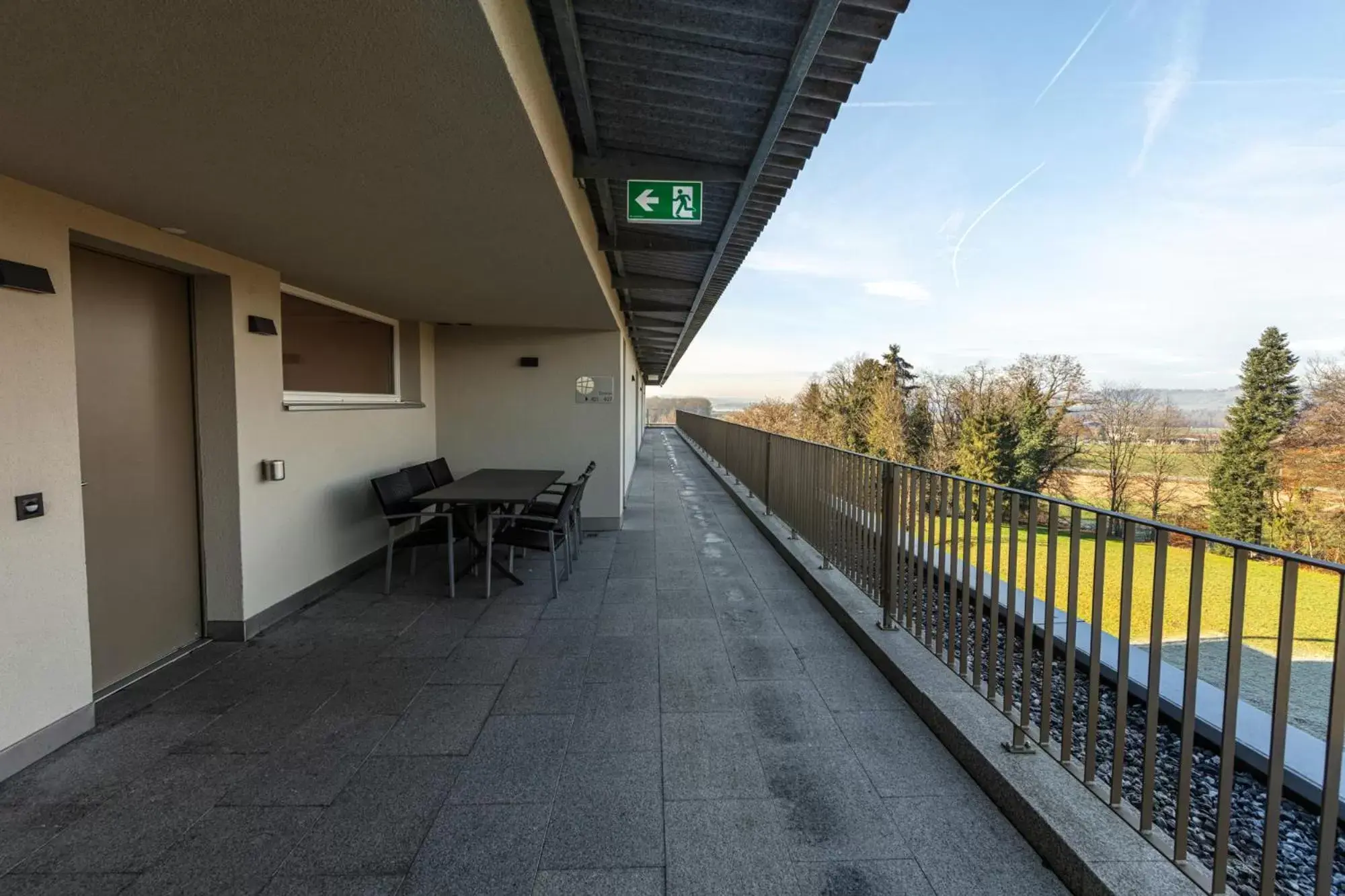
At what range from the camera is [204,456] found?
323cm

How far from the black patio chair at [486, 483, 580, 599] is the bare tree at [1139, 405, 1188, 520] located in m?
26.0

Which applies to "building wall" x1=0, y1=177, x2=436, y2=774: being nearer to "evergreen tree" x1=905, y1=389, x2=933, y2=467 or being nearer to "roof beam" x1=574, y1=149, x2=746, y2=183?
"roof beam" x1=574, y1=149, x2=746, y2=183

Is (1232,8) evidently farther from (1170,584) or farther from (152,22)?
(152,22)

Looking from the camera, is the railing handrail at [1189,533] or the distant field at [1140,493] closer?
the railing handrail at [1189,533]

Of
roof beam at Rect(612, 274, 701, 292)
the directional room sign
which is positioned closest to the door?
the directional room sign

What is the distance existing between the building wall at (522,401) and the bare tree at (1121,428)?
2451 centimetres

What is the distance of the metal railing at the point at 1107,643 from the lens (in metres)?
1.27

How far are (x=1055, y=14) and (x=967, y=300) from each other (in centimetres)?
4023

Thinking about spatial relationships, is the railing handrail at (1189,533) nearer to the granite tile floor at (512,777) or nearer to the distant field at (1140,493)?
the granite tile floor at (512,777)

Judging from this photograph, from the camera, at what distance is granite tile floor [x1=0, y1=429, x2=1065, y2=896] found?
5.44 feet

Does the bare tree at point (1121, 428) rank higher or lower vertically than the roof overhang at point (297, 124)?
lower

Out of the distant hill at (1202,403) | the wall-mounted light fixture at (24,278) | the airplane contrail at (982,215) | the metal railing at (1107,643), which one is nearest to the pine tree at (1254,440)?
the distant hill at (1202,403)

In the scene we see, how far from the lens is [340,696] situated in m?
2.65

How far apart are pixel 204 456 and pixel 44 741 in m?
1.47
